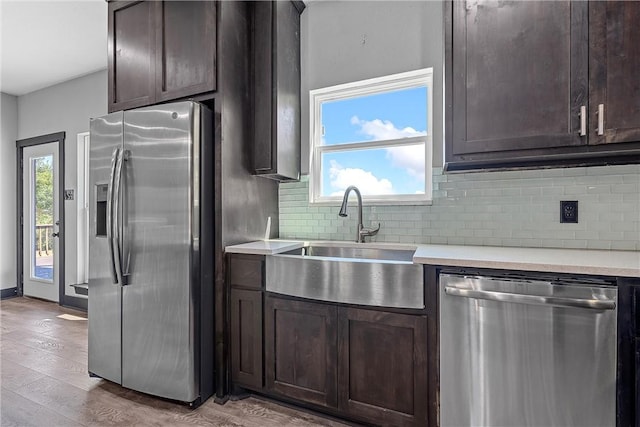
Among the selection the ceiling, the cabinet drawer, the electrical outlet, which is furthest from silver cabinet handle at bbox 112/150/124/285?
the electrical outlet

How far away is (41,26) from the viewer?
2998 millimetres

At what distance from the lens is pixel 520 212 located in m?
2.05

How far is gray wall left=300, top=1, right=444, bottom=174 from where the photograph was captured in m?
2.33

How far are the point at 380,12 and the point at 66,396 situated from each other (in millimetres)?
3369

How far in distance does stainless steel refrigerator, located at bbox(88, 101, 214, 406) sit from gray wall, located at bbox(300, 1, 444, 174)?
101 cm

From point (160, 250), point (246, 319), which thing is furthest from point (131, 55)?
point (246, 319)

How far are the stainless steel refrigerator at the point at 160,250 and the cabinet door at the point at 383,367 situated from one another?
2.91 feet

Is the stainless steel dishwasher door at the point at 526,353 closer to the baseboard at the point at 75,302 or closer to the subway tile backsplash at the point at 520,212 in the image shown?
the subway tile backsplash at the point at 520,212

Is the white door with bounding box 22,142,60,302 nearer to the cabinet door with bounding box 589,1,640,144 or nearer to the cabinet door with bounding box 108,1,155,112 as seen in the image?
the cabinet door with bounding box 108,1,155,112

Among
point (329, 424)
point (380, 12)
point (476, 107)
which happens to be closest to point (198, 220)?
point (329, 424)

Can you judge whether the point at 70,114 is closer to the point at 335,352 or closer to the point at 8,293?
the point at 8,293

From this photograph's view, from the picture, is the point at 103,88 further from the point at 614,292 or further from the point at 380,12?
the point at 614,292

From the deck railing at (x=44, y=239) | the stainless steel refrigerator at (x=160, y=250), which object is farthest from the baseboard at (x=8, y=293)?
the stainless steel refrigerator at (x=160, y=250)

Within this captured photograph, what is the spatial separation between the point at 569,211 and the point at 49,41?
4600mm
